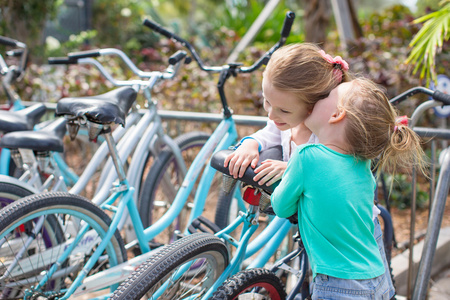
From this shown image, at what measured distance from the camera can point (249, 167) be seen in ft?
5.26

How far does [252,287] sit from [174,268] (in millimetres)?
355

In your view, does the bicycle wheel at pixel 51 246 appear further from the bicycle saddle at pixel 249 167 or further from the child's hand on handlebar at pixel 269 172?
the child's hand on handlebar at pixel 269 172

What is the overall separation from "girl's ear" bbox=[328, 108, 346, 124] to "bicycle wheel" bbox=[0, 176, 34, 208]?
1.59m

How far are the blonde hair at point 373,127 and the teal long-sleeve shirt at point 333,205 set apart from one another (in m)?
0.06

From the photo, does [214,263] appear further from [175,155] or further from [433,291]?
[433,291]

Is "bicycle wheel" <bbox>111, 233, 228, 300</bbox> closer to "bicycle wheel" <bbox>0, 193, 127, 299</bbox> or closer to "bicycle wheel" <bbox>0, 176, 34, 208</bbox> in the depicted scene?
"bicycle wheel" <bbox>0, 193, 127, 299</bbox>

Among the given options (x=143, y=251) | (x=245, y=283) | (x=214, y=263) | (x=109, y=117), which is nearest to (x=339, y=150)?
(x=245, y=283)

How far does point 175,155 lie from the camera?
282cm

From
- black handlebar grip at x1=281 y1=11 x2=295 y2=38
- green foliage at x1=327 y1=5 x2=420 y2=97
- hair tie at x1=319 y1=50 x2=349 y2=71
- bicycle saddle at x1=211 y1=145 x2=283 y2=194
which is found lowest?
green foliage at x1=327 y1=5 x2=420 y2=97

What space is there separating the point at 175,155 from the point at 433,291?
190 centimetres

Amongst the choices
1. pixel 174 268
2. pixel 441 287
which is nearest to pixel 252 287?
pixel 174 268

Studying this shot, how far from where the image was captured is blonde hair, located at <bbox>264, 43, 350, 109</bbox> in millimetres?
1411

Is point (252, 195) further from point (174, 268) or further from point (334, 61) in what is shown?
point (334, 61)

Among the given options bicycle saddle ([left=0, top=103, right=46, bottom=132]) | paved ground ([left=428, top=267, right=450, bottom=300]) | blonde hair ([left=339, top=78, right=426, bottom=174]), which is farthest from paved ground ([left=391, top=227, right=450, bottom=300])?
bicycle saddle ([left=0, top=103, right=46, bottom=132])
